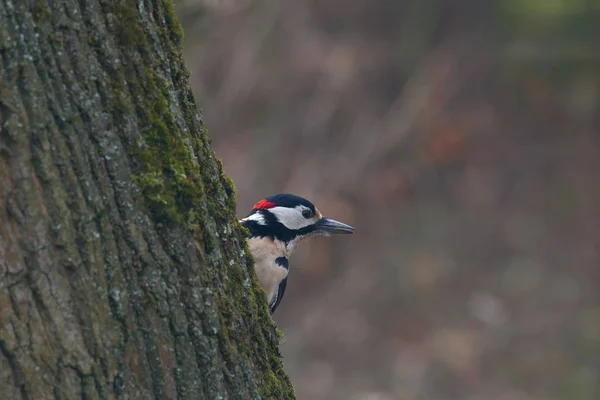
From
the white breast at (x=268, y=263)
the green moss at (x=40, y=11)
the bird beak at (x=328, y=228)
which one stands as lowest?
the green moss at (x=40, y=11)

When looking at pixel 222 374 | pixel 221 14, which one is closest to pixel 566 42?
pixel 221 14

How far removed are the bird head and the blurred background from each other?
594 cm

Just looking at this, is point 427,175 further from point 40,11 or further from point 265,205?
point 40,11

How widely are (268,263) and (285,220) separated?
243 mm

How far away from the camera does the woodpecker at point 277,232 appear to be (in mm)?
4680

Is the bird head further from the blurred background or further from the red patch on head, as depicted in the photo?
the blurred background

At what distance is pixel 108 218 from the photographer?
7.56 feet

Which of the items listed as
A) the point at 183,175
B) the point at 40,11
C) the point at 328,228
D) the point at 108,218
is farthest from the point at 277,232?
the point at 40,11

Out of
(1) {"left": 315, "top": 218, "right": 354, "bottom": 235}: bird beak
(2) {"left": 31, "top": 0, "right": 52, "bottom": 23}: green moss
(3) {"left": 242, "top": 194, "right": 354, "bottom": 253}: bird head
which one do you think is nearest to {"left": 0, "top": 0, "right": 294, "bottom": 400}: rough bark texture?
(2) {"left": 31, "top": 0, "right": 52, "bottom": 23}: green moss

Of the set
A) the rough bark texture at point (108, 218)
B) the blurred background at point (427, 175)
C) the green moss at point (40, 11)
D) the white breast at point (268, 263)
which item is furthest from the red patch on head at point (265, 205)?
the blurred background at point (427, 175)

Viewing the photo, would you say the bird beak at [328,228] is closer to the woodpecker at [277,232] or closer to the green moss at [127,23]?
the woodpecker at [277,232]

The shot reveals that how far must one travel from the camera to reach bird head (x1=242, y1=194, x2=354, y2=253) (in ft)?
15.6

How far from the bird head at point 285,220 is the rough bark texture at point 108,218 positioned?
2.16 metres

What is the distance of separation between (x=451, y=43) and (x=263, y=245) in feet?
30.6
